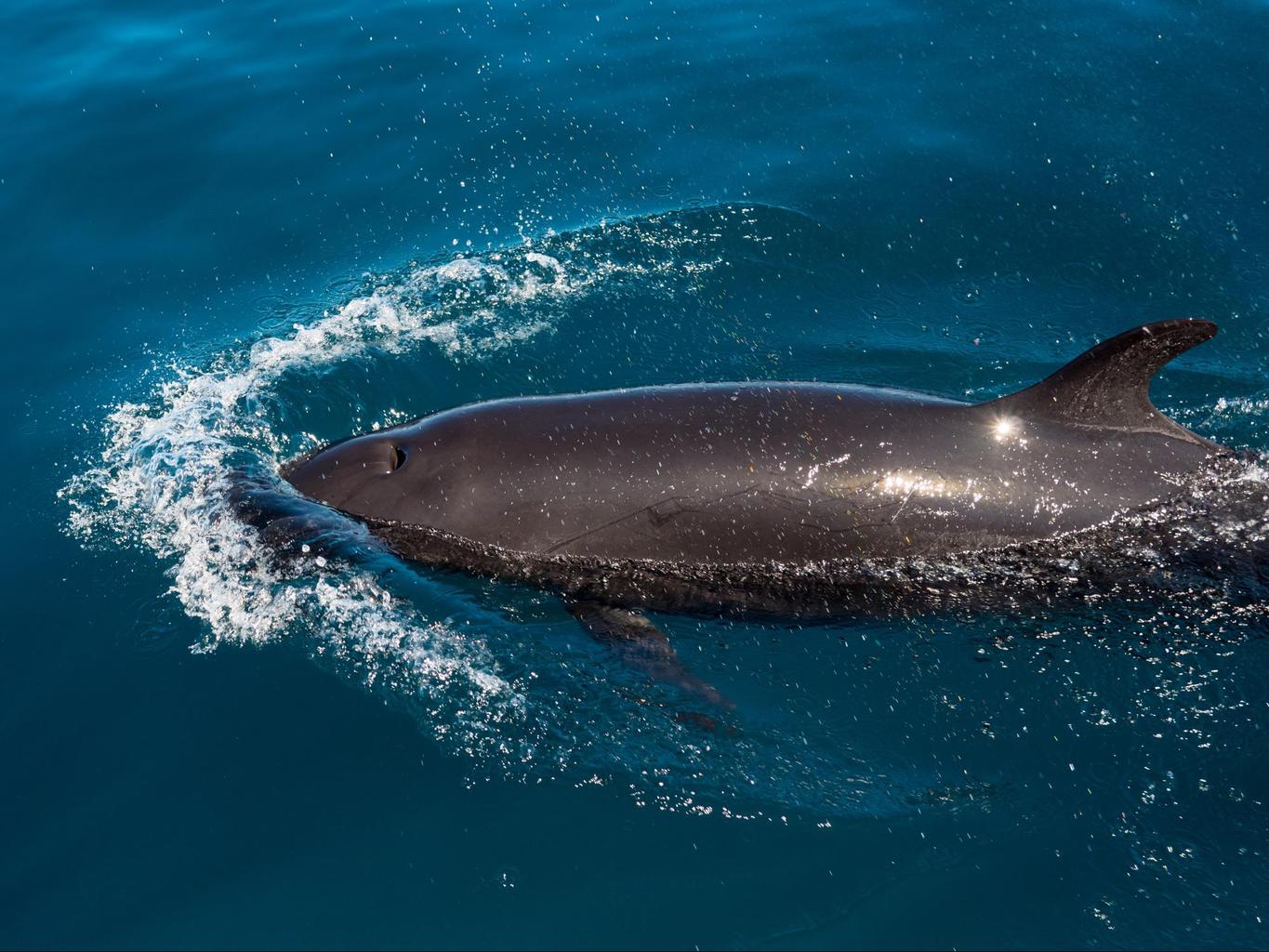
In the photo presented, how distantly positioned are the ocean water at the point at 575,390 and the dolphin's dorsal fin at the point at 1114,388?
90 cm

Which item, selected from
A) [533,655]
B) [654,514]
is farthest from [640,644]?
[654,514]

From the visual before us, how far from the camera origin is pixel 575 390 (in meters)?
10.2

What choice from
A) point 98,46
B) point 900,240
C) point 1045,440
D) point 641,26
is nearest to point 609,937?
point 1045,440

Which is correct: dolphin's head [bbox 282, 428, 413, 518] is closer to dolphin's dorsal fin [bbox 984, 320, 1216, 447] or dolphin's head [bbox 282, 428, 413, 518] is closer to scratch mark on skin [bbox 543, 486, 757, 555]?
scratch mark on skin [bbox 543, 486, 757, 555]

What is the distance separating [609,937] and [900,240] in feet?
26.9

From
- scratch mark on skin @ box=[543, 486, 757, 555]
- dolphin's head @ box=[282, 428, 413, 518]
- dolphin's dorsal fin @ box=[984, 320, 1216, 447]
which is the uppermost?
dolphin's dorsal fin @ box=[984, 320, 1216, 447]

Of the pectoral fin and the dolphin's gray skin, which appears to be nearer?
the pectoral fin

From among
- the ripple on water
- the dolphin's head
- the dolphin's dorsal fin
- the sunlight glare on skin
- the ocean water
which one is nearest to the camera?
the ocean water

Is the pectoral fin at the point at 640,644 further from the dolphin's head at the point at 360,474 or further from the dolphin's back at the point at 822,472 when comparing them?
the dolphin's head at the point at 360,474

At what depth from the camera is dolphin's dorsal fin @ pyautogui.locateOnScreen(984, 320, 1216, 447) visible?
283 inches

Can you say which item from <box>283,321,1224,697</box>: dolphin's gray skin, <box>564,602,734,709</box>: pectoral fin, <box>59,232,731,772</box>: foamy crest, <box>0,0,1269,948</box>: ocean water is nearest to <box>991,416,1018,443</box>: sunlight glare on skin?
<box>283,321,1224,697</box>: dolphin's gray skin

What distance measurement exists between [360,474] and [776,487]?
2.86 m

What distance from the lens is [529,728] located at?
7086mm

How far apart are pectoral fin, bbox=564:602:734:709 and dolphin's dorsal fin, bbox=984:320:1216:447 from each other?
8.52 feet
